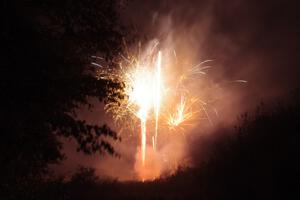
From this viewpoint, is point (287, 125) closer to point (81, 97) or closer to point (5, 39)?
point (81, 97)

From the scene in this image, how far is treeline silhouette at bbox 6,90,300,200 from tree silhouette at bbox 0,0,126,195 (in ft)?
8.88

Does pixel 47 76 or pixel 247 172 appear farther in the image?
pixel 247 172

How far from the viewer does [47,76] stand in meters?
5.35

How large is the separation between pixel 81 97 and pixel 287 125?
7550 millimetres

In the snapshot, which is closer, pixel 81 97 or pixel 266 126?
pixel 81 97

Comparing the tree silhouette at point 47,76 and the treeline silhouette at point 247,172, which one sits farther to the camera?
the treeline silhouette at point 247,172

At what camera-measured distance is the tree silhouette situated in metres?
5.22

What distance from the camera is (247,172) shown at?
10.2m

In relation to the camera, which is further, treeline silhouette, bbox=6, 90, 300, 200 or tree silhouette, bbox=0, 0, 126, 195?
treeline silhouette, bbox=6, 90, 300, 200

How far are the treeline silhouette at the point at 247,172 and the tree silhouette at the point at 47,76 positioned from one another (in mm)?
2707

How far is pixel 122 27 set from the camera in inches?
260

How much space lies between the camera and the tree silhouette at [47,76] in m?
5.22

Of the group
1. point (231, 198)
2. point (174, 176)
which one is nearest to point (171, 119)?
point (174, 176)

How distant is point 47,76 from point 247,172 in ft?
22.3
